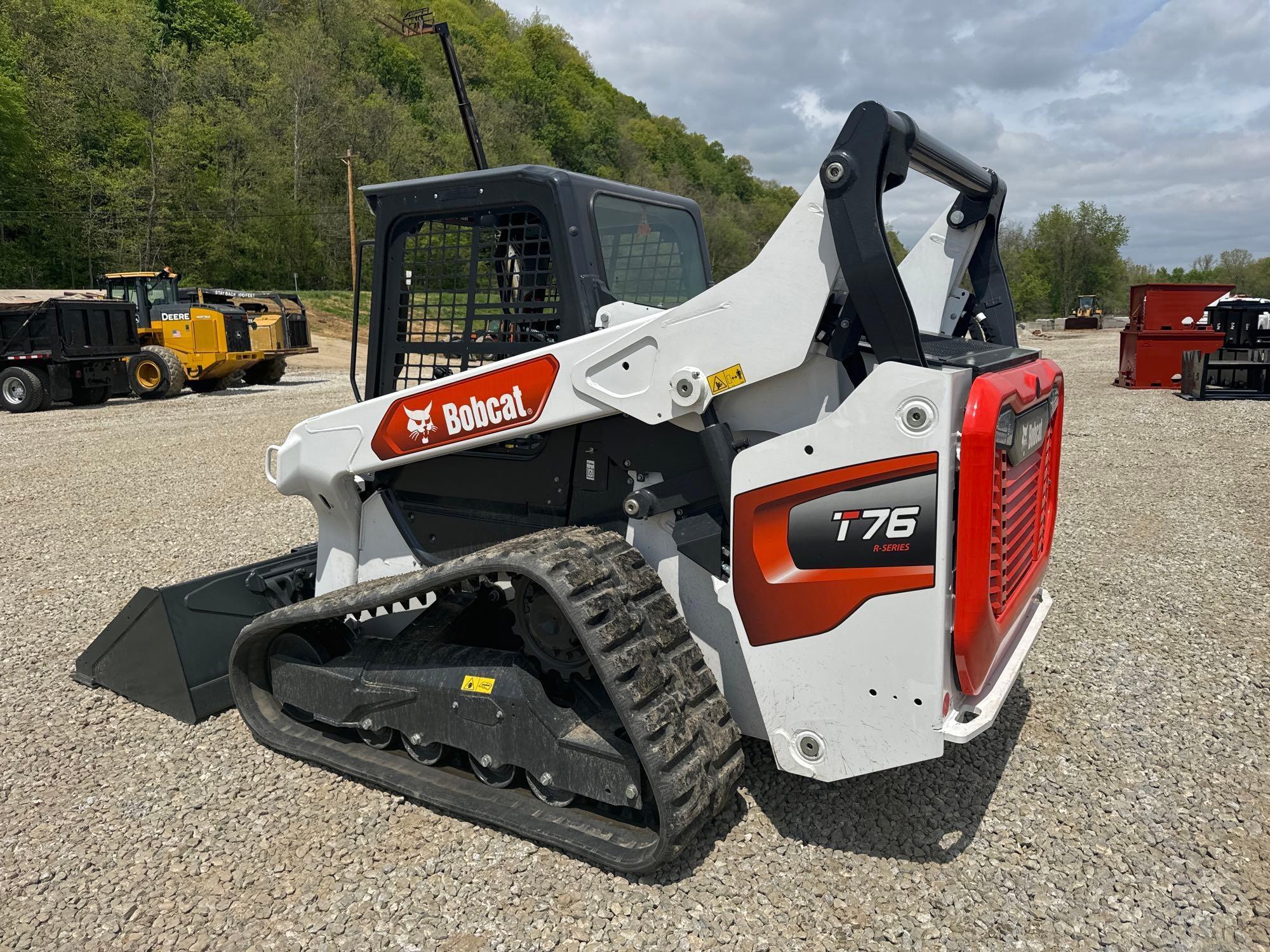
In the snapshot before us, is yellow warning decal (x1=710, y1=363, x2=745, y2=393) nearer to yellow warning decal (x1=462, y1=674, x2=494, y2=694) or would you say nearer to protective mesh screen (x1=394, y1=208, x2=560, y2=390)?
protective mesh screen (x1=394, y1=208, x2=560, y2=390)

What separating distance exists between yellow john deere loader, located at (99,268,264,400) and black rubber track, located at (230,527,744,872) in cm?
1718

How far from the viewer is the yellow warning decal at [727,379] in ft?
9.41

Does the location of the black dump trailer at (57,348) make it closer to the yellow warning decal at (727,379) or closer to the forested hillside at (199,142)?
the yellow warning decal at (727,379)

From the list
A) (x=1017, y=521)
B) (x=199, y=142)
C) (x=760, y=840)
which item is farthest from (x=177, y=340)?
(x=199, y=142)

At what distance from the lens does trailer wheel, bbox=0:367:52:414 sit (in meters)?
16.7

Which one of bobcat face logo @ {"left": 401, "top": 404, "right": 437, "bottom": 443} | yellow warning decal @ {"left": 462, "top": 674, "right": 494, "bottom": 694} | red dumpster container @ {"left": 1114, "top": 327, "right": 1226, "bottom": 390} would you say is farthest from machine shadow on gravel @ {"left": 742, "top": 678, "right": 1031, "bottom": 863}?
red dumpster container @ {"left": 1114, "top": 327, "right": 1226, "bottom": 390}

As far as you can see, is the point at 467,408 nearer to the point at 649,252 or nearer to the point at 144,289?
the point at 649,252

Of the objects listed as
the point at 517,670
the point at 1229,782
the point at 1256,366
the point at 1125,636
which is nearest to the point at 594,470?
the point at 517,670

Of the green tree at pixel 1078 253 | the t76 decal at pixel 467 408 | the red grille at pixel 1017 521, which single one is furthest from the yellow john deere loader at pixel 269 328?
the green tree at pixel 1078 253

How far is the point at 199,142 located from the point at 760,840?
5405cm

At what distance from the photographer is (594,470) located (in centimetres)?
336

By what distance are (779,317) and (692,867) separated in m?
1.79

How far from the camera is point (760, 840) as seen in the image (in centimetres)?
313

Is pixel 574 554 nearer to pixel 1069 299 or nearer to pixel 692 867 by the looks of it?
pixel 692 867
